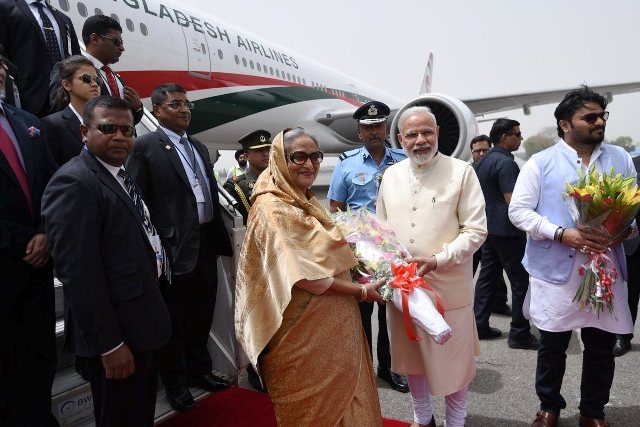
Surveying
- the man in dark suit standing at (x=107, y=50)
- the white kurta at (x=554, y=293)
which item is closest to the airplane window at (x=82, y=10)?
the man in dark suit standing at (x=107, y=50)

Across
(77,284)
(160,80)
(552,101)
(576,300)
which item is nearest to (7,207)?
(77,284)

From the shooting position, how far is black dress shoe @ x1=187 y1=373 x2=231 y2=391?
2467 mm

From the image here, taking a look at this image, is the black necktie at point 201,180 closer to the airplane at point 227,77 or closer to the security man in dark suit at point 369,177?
the security man in dark suit at point 369,177

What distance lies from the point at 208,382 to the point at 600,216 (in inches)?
80.7

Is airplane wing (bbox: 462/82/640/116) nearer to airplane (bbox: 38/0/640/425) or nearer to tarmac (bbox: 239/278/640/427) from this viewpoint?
airplane (bbox: 38/0/640/425)

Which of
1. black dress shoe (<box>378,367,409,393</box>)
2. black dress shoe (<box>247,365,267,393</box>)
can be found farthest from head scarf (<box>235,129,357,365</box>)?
black dress shoe (<box>378,367,409,393</box>)

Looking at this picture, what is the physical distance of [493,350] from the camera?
3.56m

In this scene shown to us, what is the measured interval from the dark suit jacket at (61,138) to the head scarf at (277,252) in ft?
2.96

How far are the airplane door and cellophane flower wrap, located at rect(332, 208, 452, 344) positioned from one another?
5692mm

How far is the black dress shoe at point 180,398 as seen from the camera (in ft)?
7.41

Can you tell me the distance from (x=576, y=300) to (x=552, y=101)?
14107 mm

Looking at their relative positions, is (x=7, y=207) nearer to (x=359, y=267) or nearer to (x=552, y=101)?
(x=359, y=267)

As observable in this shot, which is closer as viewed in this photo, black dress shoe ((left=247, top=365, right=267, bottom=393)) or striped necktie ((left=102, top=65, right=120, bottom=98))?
striped necktie ((left=102, top=65, right=120, bottom=98))

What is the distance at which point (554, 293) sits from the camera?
2.36 meters
